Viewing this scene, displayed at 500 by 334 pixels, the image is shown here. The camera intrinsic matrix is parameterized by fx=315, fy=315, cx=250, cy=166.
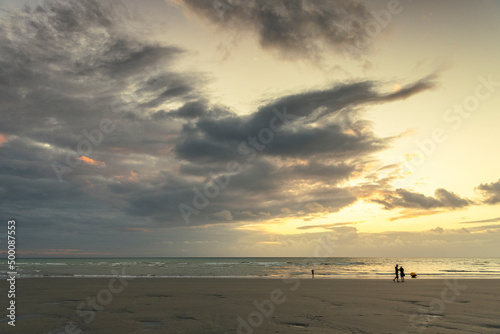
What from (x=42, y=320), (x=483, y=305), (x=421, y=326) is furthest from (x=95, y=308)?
(x=483, y=305)

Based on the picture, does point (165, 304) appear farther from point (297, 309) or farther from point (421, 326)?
point (421, 326)

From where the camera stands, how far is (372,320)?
54.1 feet

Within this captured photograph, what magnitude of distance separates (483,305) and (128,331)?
22579mm

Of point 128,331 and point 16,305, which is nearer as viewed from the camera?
point 128,331

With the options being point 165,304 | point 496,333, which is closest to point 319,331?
point 496,333

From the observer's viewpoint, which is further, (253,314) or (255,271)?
(255,271)

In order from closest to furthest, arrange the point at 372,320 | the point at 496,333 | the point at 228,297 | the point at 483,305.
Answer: the point at 496,333, the point at 372,320, the point at 483,305, the point at 228,297

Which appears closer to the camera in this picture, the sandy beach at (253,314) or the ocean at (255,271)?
the sandy beach at (253,314)

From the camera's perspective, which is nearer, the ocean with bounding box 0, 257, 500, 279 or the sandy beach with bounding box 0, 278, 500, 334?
the sandy beach with bounding box 0, 278, 500, 334

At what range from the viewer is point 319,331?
14.2m

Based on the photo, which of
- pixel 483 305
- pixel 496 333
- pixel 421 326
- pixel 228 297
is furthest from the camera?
pixel 228 297

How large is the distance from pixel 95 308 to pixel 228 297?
987 cm

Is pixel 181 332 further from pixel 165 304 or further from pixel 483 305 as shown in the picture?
pixel 483 305

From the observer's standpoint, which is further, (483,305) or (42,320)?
(483,305)
